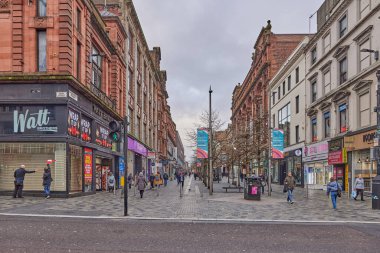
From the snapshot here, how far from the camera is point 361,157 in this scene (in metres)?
26.3

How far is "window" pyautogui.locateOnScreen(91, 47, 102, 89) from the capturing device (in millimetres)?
28203

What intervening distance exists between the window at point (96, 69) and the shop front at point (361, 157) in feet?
60.5

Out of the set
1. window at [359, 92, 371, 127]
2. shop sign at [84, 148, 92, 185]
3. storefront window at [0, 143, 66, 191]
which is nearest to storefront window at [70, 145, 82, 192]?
shop sign at [84, 148, 92, 185]

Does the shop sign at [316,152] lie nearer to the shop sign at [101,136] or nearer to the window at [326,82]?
the window at [326,82]

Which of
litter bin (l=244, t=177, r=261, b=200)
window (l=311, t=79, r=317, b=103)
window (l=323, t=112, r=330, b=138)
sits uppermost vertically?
window (l=311, t=79, r=317, b=103)

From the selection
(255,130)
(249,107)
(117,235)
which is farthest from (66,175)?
(249,107)

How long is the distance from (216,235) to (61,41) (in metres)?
15.5

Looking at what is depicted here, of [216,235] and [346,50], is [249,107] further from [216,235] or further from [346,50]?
[216,235]

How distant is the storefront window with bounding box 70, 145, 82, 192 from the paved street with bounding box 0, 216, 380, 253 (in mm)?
9589

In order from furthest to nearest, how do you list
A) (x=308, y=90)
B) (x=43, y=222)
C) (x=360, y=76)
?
1. (x=308, y=90)
2. (x=360, y=76)
3. (x=43, y=222)

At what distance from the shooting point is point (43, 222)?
37.8 ft

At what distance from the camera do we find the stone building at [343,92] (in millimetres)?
24797

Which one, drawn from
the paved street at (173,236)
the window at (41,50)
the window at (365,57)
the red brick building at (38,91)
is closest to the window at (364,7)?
the window at (365,57)

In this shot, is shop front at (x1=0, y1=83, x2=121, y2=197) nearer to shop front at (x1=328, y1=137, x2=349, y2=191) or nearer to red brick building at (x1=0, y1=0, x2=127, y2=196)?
red brick building at (x1=0, y1=0, x2=127, y2=196)
